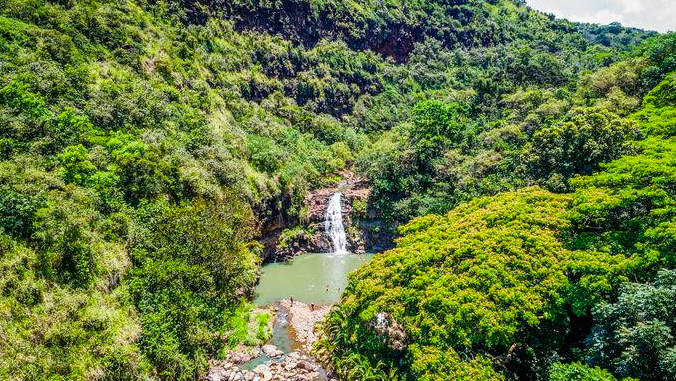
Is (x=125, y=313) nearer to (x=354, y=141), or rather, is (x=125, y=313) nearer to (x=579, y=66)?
(x=354, y=141)

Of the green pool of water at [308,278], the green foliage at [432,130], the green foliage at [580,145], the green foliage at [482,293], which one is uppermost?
the green foliage at [580,145]

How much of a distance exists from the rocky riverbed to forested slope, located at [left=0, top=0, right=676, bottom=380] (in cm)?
111

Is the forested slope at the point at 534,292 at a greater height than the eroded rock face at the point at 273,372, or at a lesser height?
greater

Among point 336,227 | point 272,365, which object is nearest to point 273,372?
point 272,365

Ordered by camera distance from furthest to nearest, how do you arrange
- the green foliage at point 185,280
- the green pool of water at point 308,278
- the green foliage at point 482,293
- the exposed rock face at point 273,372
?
the green pool of water at point 308,278 < the exposed rock face at point 273,372 < the green foliage at point 185,280 < the green foliage at point 482,293

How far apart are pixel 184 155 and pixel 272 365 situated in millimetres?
19363

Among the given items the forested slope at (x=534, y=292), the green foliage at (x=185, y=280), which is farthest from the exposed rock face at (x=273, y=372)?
the forested slope at (x=534, y=292)

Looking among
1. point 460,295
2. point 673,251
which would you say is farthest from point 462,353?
point 673,251

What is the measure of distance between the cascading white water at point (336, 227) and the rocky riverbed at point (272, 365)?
70.0 feet

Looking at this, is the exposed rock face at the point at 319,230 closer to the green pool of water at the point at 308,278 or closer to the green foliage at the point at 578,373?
the green pool of water at the point at 308,278

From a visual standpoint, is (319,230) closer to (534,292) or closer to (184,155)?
(184,155)

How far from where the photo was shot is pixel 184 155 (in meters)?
35.4

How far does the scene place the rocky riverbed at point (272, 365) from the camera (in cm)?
2528

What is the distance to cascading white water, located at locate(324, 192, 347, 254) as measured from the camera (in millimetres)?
52500
